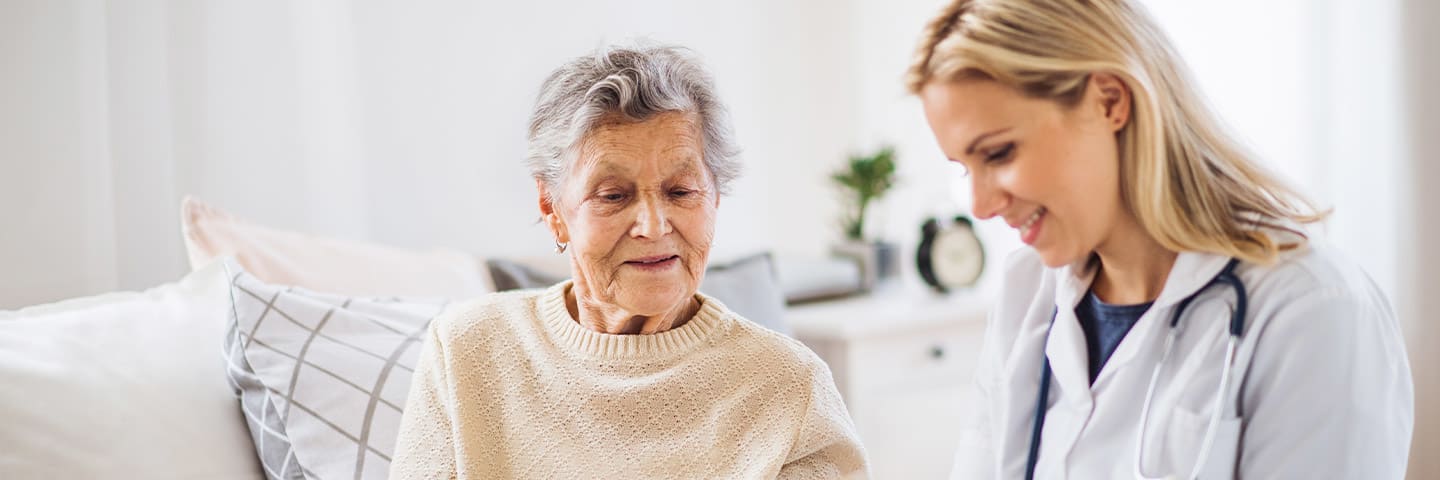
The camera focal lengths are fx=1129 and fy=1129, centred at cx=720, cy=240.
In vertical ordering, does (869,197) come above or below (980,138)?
below

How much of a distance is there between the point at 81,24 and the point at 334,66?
459mm

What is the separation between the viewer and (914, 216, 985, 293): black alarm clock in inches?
108

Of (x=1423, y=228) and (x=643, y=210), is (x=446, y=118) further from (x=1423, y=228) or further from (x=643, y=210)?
(x=1423, y=228)

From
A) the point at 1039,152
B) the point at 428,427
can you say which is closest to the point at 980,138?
the point at 1039,152

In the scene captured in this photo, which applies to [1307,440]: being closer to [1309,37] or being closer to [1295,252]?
[1295,252]

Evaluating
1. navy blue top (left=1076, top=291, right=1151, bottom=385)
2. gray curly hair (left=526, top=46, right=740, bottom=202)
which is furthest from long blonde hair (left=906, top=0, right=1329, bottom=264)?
gray curly hair (left=526, top=46, right=740, bottom=202)

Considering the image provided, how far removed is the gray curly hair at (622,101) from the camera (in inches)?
49.7

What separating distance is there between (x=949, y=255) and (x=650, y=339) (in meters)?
1.57

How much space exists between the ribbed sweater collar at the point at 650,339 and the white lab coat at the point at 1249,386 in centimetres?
39

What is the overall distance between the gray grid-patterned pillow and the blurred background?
1.58ft

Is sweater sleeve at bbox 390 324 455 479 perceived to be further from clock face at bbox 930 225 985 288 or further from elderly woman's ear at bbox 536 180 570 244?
clock face at bbox 930 225 985 288

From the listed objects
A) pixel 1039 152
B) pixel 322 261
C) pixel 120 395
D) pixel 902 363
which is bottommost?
pixel 902 363

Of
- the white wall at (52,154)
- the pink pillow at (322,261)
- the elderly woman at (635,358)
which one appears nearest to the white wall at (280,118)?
the white wall at (52,154)

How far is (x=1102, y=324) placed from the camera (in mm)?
1354
